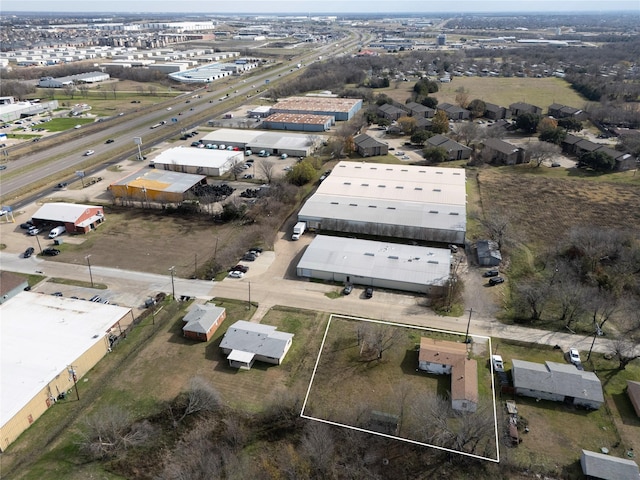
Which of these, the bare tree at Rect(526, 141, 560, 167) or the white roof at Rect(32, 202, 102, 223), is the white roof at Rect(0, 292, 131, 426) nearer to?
the white roof at Rect(32, 202, 102, 223)

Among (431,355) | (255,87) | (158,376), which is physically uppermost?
(255,87)

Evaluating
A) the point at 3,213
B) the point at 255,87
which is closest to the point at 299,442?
the point at 3,213

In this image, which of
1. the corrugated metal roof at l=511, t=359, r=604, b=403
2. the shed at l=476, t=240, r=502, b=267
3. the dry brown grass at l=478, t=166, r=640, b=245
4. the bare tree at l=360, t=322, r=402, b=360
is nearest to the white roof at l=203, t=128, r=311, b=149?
the dry brown grass at l=478, t=166, r=640, b=245

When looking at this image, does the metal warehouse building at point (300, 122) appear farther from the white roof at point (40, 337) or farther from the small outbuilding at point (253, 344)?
the small outbuilding at point (253, 344)

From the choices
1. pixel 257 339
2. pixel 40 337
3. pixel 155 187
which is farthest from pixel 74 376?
Answer: pixel 155 187

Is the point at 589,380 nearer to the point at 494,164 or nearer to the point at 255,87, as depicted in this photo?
the point at 494,164

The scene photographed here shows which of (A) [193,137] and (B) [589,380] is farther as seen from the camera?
(A) [193,137]
